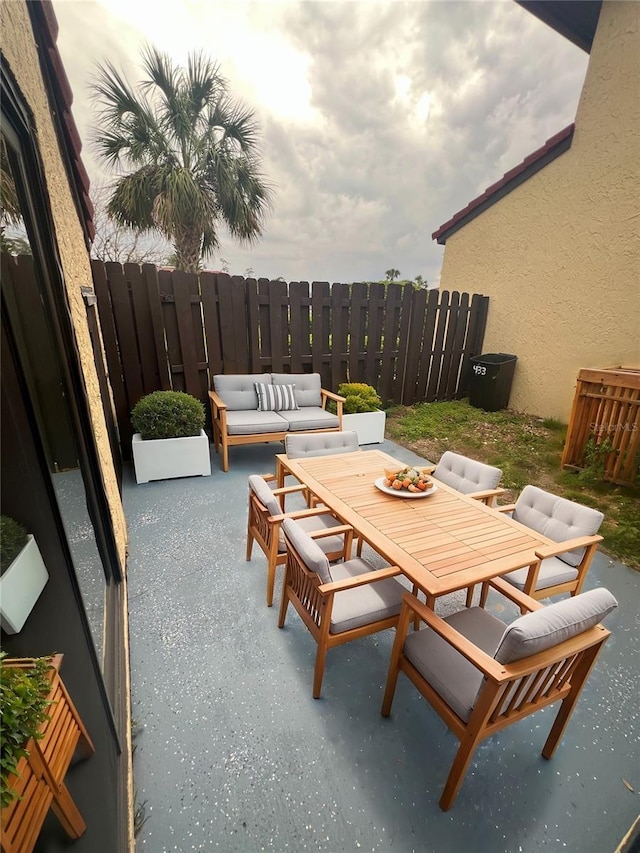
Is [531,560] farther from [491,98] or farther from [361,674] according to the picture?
[491,98]

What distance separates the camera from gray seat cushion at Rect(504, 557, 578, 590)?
1.84m

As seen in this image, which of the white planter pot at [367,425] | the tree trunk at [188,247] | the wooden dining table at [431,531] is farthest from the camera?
the tree trunk at [188,247]

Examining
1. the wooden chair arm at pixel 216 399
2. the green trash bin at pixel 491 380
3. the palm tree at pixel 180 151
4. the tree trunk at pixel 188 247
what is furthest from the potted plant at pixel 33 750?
the tree trunk at pixel 188 247

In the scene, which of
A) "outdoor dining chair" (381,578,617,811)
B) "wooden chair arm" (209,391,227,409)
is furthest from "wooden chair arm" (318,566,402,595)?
"wooden chair arm" (209,391,227,409)

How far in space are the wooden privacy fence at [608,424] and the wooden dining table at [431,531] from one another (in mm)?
2719

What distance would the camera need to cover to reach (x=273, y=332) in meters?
4.81

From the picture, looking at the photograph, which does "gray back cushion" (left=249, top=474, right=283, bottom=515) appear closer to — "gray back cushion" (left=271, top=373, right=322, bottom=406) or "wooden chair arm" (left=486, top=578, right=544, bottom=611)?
"wooden chair arm" (left=486, top=578, right=544, bottom=611)

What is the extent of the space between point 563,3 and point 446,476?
6795 millimetres

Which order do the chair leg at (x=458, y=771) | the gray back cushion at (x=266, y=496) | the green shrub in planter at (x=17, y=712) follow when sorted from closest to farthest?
the green shrub in planter at (x=17, y=712) < the chair leg at (x=458, y=771) < the gray back cushion at (x=266, y=496)

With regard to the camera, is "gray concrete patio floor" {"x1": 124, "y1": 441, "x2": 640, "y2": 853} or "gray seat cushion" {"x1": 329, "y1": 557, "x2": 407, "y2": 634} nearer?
"gray concrete patio floor" {"x1": 124, "y1": 441, "x2": 640, "y2": 853}

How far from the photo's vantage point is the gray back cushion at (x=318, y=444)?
2898mm

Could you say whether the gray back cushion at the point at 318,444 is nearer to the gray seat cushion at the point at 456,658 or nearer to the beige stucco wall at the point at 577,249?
the gray seat cushion at the point at 456,658

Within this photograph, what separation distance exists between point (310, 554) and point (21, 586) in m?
0.98

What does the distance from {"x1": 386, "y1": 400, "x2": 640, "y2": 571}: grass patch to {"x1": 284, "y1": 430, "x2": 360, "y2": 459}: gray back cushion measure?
1.75 metres
